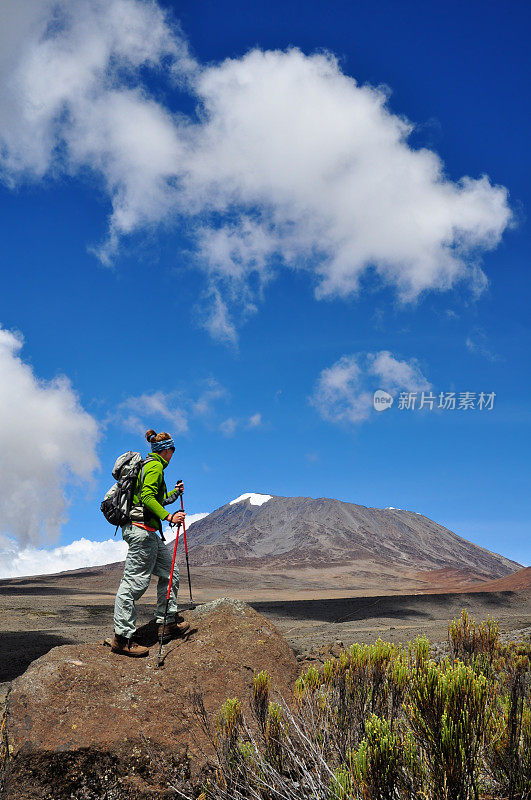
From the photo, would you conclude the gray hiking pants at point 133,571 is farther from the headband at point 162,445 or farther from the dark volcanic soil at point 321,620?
the dark volcanic soil at point 321,620

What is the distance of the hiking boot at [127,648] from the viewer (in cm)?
460

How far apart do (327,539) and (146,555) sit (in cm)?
10842

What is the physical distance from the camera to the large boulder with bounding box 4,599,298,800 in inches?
133

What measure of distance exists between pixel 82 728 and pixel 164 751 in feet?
2.06

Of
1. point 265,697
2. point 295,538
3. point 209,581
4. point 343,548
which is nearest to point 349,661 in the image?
point 265,697

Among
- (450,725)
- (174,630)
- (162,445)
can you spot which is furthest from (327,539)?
(450,725)

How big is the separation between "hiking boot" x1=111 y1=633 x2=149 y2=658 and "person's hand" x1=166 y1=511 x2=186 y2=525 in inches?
45.3

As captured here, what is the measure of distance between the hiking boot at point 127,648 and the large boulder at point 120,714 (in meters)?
0.06

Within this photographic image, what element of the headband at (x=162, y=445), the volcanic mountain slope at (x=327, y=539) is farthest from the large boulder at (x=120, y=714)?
the volcanic mountain slope at (x=327, y=539)

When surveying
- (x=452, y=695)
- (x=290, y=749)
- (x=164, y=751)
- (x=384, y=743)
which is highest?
(x=452, y=695)

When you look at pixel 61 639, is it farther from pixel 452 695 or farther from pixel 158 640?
pixel 452 695

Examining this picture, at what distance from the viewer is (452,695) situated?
90.7 inches

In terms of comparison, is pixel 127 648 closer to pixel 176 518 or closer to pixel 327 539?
pixel 176 518

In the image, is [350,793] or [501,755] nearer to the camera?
[350,793]
